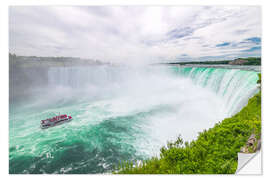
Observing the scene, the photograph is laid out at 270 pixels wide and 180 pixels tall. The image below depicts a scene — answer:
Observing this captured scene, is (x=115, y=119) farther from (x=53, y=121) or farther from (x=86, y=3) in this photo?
(x=86, y=3)

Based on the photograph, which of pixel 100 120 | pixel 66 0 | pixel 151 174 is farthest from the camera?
pixel 100 120

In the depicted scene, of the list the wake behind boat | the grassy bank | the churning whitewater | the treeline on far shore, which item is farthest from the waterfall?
the wake behind boat

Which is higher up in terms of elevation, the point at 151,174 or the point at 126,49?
the point at 126,49

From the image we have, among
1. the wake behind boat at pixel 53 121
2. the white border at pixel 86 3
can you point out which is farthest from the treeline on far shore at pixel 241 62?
the wake behind boat at pixel 53 121

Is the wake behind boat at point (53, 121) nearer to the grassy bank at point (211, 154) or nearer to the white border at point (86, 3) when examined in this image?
the white border at point (86, 3)

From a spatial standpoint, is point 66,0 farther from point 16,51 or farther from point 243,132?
point 243,132
